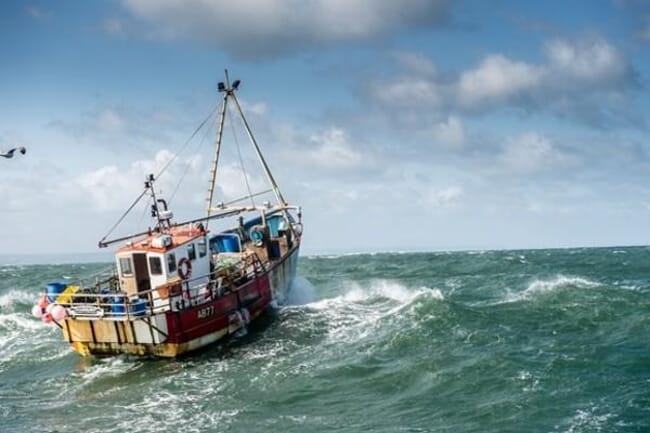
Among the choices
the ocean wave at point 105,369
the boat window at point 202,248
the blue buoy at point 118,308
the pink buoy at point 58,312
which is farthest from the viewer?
the boat window at point 202,248

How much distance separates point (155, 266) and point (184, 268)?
1169mm

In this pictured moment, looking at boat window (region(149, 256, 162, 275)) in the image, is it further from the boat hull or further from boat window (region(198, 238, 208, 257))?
boat window (region(198, 238, 208, 257))

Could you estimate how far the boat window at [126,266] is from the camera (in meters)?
26.3

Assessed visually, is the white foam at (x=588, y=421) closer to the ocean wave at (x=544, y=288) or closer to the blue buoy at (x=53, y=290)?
the blue buoy at (x=53, y=290)

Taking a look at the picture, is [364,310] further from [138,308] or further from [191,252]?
[138,308]

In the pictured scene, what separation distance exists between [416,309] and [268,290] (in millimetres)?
6471

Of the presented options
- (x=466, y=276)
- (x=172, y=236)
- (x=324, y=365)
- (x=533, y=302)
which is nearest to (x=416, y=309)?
(x=533, y=302)

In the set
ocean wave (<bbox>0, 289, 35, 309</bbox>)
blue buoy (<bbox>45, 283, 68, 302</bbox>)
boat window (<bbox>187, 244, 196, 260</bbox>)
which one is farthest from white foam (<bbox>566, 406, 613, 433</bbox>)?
ocean wave (<bbox>0, 289, 35, 309</bbox>)

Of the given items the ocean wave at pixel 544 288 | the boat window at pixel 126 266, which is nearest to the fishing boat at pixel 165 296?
the boat window at pixel 126 266

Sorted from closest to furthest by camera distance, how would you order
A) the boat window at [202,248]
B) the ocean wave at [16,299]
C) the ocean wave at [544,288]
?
the boat window at [202,248], the ocean wave at [544,288], the ocean wave at [16,299]

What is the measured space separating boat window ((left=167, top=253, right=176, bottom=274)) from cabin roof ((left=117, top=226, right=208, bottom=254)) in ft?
0.87

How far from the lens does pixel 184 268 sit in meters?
26.5

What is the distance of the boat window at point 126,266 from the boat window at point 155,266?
99 cm

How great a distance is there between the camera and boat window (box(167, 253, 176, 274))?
2581 centimetres
